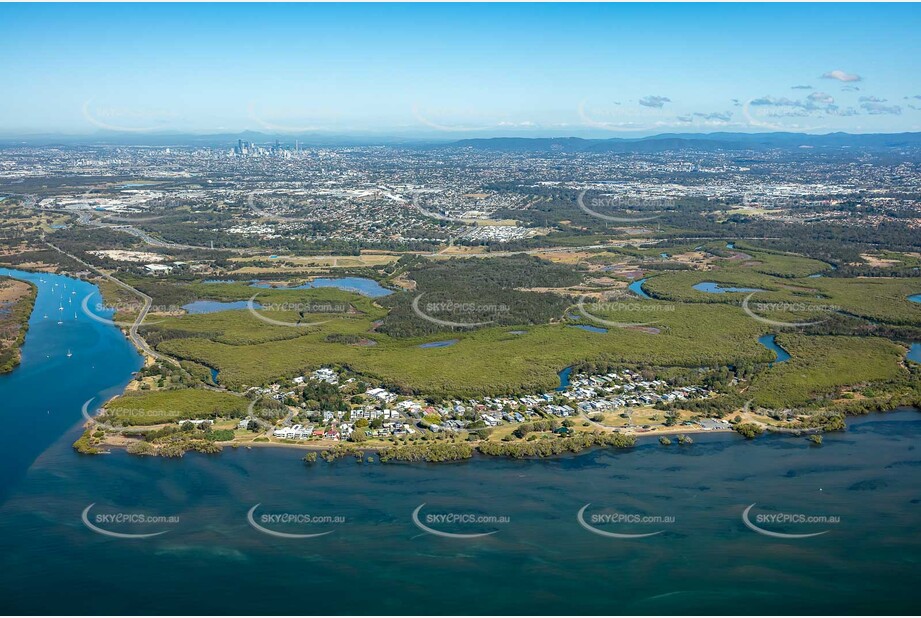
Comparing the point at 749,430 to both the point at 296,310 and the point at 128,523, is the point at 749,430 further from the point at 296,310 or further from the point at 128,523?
the point at 296,310

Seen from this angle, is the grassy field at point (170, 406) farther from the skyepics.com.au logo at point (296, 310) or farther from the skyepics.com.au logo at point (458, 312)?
the skyepics.com.au logo at point (458, 312)

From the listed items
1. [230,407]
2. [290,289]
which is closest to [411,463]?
[230,407]

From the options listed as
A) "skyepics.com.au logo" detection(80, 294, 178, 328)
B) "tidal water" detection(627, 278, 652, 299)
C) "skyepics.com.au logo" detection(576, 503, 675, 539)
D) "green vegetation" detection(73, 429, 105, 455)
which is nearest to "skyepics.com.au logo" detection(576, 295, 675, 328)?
"tidal water" detection(627, 278, 652, 299)

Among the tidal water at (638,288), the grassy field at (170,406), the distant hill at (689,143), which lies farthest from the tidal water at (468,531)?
the distant hill at (689,143)

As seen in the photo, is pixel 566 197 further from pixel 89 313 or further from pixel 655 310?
pixel 89 313

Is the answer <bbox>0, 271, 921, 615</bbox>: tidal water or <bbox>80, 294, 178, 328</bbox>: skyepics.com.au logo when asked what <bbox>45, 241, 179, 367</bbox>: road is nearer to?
<bbox>80, 294, 178, 328</bbox>: skyepics.com.au logo

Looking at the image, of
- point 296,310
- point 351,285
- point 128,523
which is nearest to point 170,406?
point 128,523
